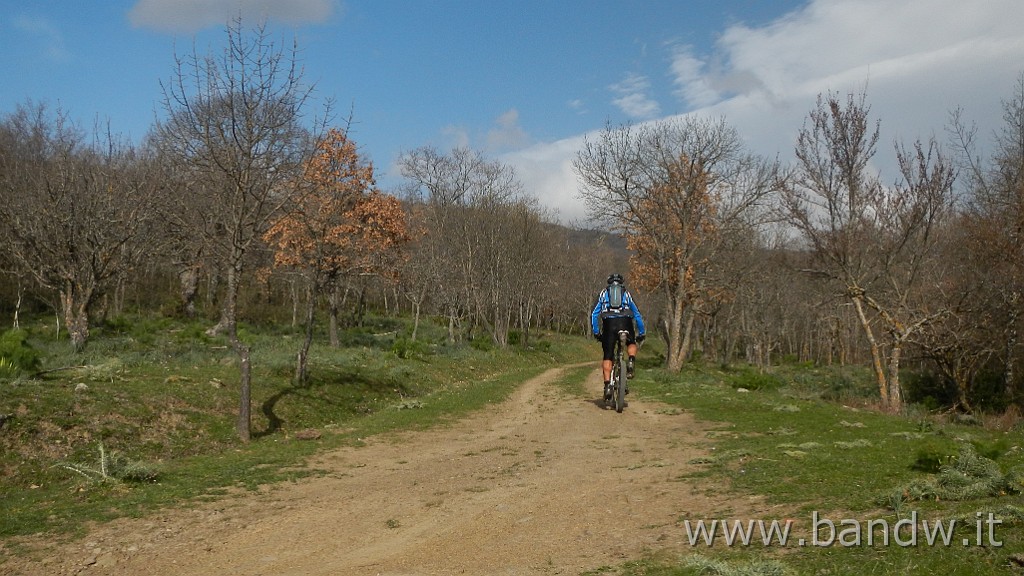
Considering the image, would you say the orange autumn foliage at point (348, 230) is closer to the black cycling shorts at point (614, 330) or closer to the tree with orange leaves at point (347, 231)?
the tree with orange leaves at point (347, 231)

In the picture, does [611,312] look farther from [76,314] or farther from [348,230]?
[348,230]

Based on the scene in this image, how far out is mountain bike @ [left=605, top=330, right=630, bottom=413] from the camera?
12.5 metres

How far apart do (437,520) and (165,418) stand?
7432 millimetres

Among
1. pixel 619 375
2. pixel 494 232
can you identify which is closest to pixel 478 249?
pixel 494 232

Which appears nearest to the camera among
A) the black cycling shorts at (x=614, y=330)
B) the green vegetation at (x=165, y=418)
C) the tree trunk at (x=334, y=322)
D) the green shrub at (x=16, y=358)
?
the green vegetation at (x=165, y=418)

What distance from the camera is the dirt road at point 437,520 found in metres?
5.16

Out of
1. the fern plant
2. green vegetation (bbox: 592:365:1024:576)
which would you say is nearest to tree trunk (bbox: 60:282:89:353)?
the fern plant

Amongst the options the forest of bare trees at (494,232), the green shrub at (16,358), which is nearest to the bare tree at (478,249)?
the forest of bare trees at (494,232)

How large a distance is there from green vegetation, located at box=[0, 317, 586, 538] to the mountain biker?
362 cm

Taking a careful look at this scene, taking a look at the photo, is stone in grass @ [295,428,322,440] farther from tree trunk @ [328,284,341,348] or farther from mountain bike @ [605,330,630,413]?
tree trunk @ [328,284,341,348]

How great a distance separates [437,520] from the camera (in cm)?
631

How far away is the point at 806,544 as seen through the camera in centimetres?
460

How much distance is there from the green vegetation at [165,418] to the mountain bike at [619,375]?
3.38 meters

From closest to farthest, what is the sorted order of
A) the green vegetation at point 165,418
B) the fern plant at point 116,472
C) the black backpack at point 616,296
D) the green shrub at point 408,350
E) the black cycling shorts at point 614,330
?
the green vegetation at point 165,418 → the fern plant at point 116,472 → the black backpack at point 616,296 → the black cycling shorts at point 614,330 → the green shrub at point 408,350
